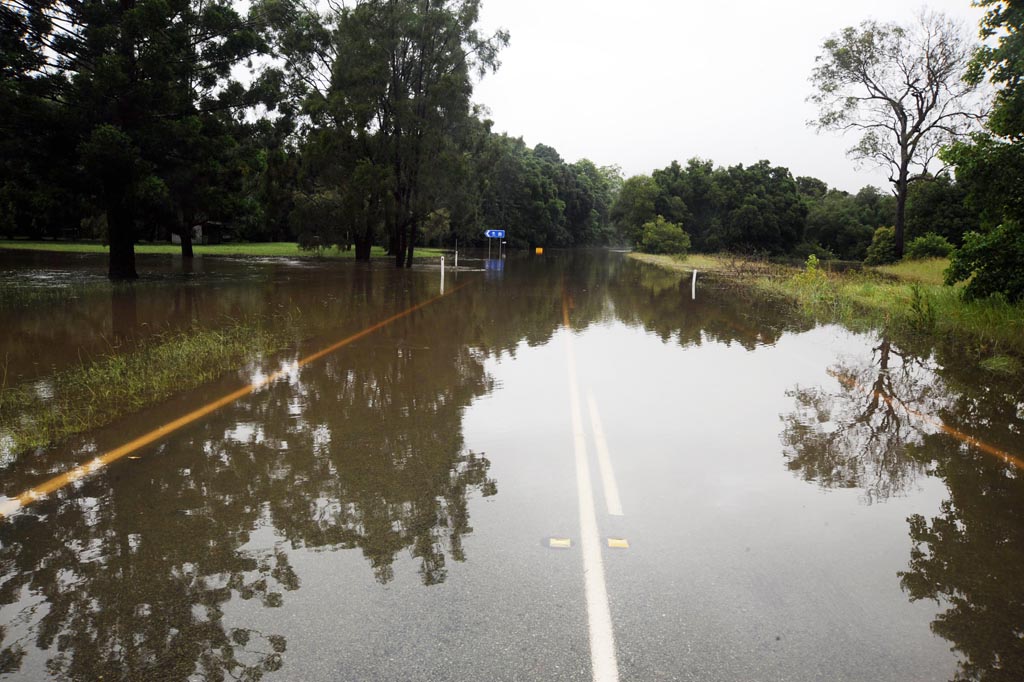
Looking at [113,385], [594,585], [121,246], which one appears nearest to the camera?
[594,585]

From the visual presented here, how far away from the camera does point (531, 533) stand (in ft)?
15.4

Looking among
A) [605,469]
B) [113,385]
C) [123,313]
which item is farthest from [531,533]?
[123,313]

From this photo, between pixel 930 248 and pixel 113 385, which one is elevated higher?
pixel 930 248

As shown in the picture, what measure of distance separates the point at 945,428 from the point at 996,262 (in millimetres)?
8949

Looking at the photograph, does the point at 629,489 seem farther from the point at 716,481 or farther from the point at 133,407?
the point at 133,407

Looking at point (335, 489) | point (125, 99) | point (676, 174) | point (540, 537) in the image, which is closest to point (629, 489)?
point (540, 537)

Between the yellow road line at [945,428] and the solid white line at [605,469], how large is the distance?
370cm

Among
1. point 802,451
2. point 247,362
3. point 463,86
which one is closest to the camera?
point 802,451

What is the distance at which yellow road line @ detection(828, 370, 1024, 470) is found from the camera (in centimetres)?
669

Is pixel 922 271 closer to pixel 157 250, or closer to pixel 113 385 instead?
pixel 113 385

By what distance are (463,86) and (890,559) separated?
3752 cm

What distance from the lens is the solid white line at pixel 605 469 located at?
5.23 meters

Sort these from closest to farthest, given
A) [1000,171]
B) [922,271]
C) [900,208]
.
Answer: [1000,171]
[922,271]
[900,208]

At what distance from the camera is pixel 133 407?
26.1ft
